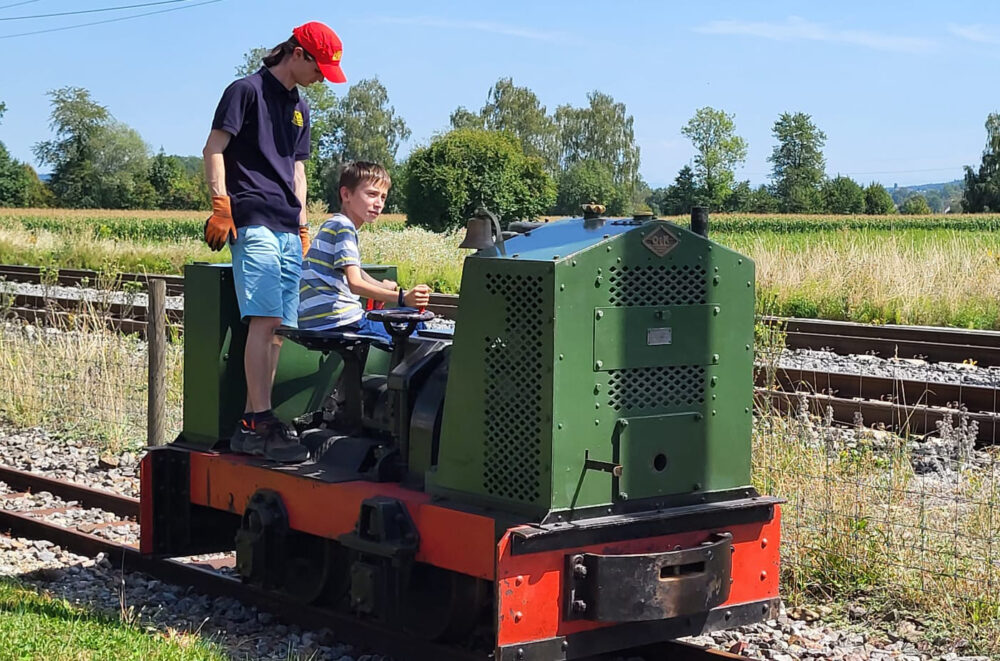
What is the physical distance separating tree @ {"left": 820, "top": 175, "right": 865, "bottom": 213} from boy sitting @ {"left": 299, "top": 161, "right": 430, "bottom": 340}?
9071 cm

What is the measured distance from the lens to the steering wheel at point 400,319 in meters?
4.68

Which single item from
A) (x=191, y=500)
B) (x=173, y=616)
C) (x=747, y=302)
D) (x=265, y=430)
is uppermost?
(x=747, y=302)

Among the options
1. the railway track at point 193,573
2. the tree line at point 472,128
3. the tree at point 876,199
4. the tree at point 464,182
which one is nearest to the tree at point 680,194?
the tree line at point 472,128

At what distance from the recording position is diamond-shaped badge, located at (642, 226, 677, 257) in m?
4.24

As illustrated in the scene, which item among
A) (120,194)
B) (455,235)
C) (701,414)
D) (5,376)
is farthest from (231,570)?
(120,194)

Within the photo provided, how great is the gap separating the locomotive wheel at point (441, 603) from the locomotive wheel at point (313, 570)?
50 centimetres

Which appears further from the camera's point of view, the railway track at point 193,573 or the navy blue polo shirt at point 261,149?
the navy blue polo shirt at point 261,149

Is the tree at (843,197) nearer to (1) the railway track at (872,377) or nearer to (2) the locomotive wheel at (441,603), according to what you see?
(1) the railway track at (872,377)

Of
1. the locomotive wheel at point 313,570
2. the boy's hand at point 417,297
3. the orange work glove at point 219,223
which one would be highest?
the orange work glove at point 219,223

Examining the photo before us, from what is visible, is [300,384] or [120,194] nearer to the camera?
[300,384]

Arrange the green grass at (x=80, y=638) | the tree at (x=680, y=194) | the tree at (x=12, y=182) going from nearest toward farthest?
1. the green grass at (x=80, y=638)
2. the tree at (x=680, y=194)
3. the tree at (x=12, y=182)

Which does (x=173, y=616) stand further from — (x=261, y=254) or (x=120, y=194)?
(x=120, y=194)

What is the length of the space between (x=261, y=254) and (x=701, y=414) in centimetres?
198

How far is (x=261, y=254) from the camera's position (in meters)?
5.25
